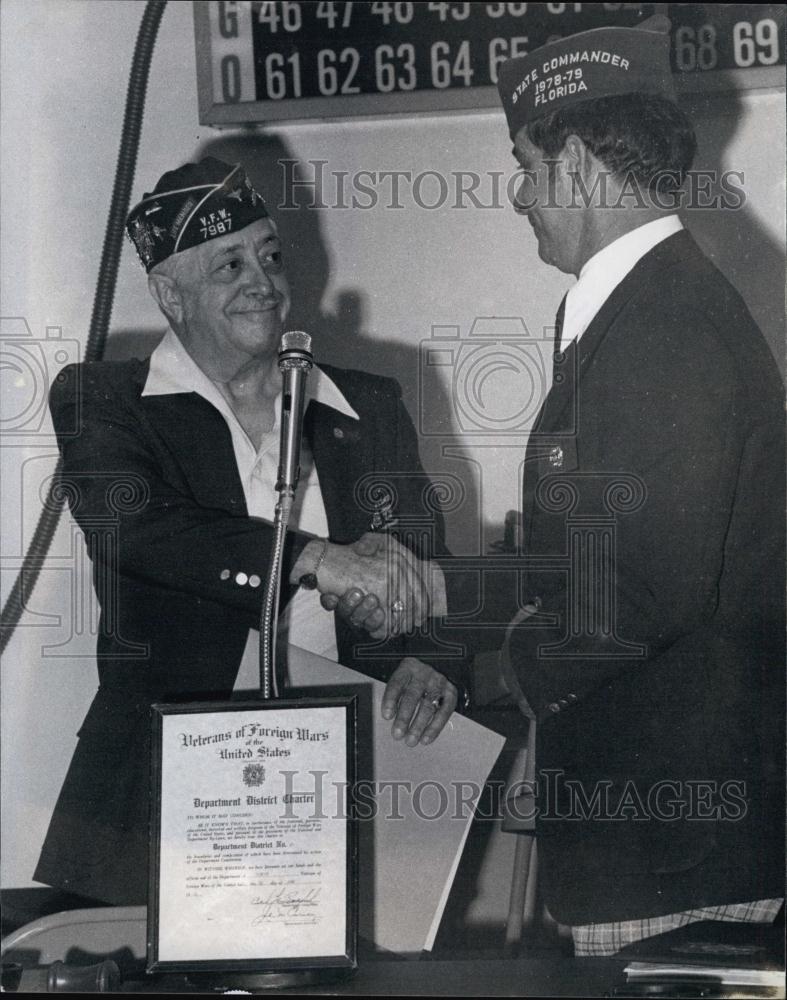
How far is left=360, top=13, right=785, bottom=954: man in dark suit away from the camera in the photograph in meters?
1.46

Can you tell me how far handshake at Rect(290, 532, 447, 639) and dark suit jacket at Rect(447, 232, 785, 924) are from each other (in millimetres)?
36

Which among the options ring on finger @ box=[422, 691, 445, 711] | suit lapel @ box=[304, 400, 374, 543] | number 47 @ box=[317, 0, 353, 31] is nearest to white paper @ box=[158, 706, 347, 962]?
ring on finger @ box=[422, 691, 445, 711]

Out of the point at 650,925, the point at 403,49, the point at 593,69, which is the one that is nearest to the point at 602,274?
the point at 593,69

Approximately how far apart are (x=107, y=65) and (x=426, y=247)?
0.46 metres

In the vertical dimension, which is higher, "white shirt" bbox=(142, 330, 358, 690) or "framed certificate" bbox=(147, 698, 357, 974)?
"white shirt" bbox=(142, 330, 358, 690)

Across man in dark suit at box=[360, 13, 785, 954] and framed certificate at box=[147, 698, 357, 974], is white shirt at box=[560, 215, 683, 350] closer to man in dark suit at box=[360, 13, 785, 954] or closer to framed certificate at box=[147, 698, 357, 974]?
man in dark suit at box=[360, 13, 785, 954]

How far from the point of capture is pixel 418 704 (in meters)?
1.48

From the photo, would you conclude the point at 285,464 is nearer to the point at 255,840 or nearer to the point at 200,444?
Result: the point at 200,444

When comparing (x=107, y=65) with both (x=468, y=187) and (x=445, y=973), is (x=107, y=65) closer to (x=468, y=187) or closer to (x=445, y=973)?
(x=468, y=187)

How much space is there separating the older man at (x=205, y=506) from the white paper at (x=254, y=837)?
0.27 ft

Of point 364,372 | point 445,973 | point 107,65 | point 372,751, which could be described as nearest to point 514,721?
point 372,751

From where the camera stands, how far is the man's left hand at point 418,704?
1.48m
